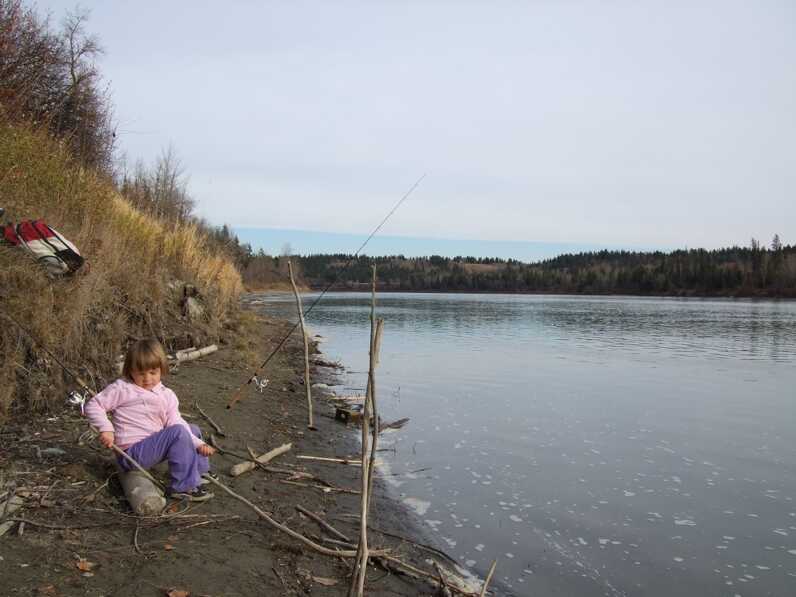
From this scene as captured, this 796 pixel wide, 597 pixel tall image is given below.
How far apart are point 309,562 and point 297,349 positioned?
1593 centimetres

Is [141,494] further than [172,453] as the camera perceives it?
No

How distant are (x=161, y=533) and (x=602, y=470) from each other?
6043 mm

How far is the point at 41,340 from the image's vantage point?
598cm

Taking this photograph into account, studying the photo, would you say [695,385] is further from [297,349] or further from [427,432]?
[297,349]

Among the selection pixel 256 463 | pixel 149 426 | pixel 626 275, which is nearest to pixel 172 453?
pixel 149 426

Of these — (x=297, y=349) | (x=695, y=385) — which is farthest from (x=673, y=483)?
(x=297, y=349)

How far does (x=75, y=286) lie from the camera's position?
266 inches

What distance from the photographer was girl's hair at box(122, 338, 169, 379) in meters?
4.89

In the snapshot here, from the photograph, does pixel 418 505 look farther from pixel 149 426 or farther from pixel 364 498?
pixel 364 498

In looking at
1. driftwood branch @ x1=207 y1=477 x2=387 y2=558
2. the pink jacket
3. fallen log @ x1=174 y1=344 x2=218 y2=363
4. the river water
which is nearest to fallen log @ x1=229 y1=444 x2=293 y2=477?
the pink jacket

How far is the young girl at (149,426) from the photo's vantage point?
4.85 metres

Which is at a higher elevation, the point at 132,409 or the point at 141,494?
the point at 132,409

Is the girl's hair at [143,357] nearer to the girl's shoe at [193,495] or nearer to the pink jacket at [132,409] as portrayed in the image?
the pink jacket at [132,409]

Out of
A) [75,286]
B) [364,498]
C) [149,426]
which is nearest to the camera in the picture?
[364,498]
